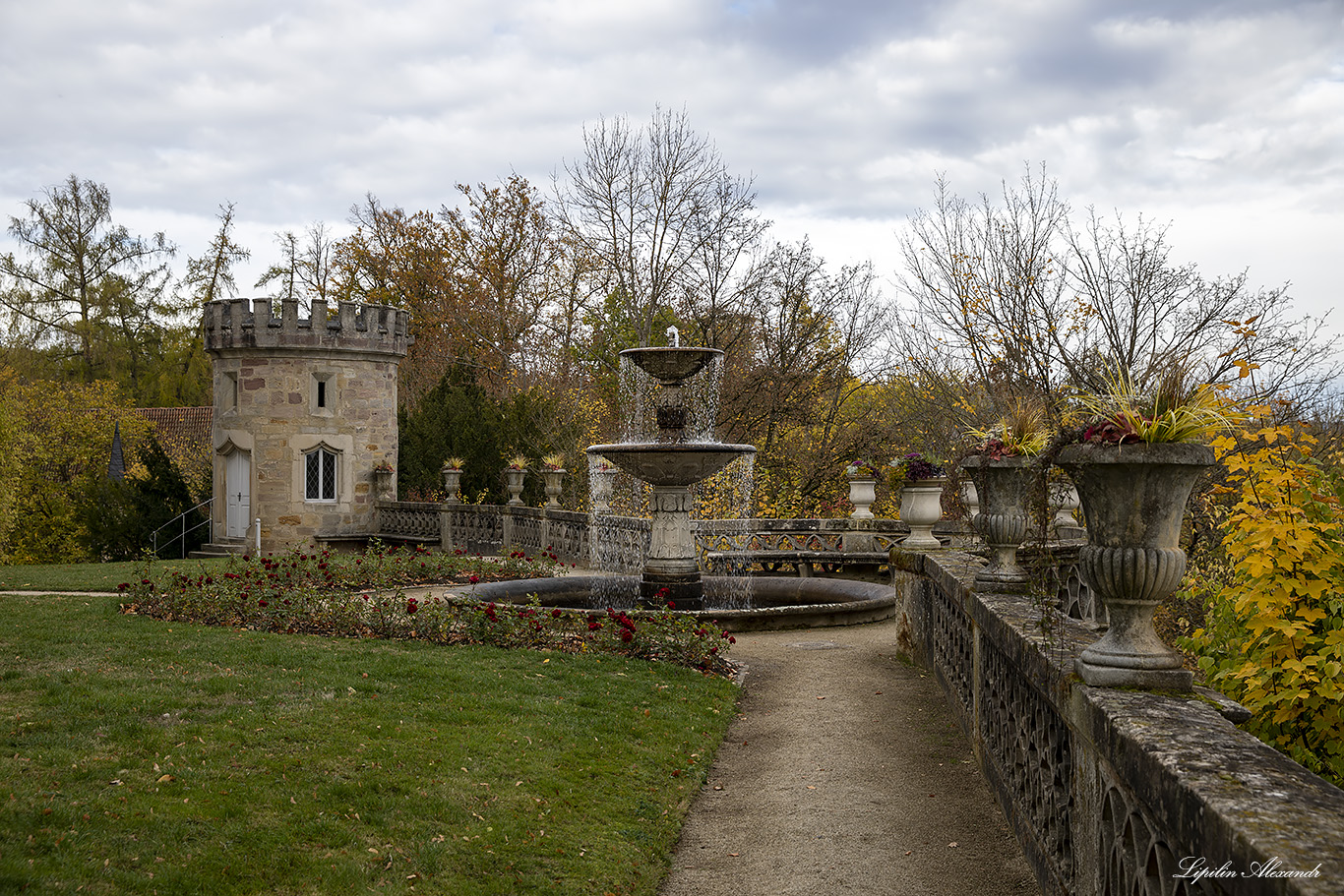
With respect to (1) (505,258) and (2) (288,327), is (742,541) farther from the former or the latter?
(1) (505,258)

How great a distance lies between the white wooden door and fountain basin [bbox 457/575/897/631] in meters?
12.9

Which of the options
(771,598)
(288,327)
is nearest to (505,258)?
(288,327)

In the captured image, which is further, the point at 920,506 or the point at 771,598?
the point at 771,598

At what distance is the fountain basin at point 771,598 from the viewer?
11359 millimetres

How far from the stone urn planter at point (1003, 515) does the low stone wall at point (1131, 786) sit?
0.22 metres

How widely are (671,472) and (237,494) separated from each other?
15705 mm

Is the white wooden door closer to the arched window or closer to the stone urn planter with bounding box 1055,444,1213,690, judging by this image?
the arched window

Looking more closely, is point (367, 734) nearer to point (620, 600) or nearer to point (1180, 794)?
point (1180, 794)

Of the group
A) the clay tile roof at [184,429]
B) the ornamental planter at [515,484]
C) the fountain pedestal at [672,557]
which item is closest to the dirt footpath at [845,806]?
the fountain pedestal at [672,557]

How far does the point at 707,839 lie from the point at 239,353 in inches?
824

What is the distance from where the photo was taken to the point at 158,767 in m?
5.08

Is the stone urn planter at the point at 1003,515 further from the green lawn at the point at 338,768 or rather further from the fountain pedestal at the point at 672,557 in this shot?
the fountain pedestal at the point at 672,557

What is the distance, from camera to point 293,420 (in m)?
23.3

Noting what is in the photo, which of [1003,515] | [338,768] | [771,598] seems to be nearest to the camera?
[338,768]
